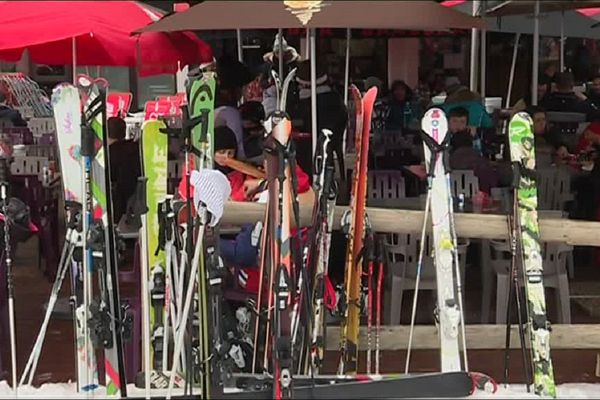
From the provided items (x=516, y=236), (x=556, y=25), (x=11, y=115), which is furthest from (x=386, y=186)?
(x=11, y=115)

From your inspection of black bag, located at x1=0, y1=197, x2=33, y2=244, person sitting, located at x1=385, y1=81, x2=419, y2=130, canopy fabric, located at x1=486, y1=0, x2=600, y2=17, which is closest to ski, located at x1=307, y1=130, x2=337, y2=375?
canopy fabric, located at x1=486, y1=0, x2=600, y2=17

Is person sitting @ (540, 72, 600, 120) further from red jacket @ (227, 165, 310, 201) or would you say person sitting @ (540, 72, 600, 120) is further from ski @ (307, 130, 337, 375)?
ski @ (307, 130, 337, 375)

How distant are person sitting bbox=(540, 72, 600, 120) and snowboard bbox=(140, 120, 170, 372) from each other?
18.2ft

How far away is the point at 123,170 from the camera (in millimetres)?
5719

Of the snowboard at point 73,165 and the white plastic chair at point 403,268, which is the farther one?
the white plastic chair at point 403,268

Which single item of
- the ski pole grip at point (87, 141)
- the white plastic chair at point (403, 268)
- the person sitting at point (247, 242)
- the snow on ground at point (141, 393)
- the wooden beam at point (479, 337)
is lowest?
the snow on ground at point (141, 393)

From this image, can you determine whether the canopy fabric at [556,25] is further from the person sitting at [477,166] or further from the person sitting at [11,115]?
the person sitting at [11,115]

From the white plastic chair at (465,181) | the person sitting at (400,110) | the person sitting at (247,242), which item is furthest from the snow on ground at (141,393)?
the person sitting at (400,110)

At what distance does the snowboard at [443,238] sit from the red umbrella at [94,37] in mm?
1717

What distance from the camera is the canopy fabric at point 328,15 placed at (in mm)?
3693

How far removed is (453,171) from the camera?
19.4ft

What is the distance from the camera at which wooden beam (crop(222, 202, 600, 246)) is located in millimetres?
4000

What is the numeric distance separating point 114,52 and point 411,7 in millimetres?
2347

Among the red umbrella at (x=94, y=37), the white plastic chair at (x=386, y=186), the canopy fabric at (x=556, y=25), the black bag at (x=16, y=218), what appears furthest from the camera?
the canopy fabric at (x=556, y=25)
